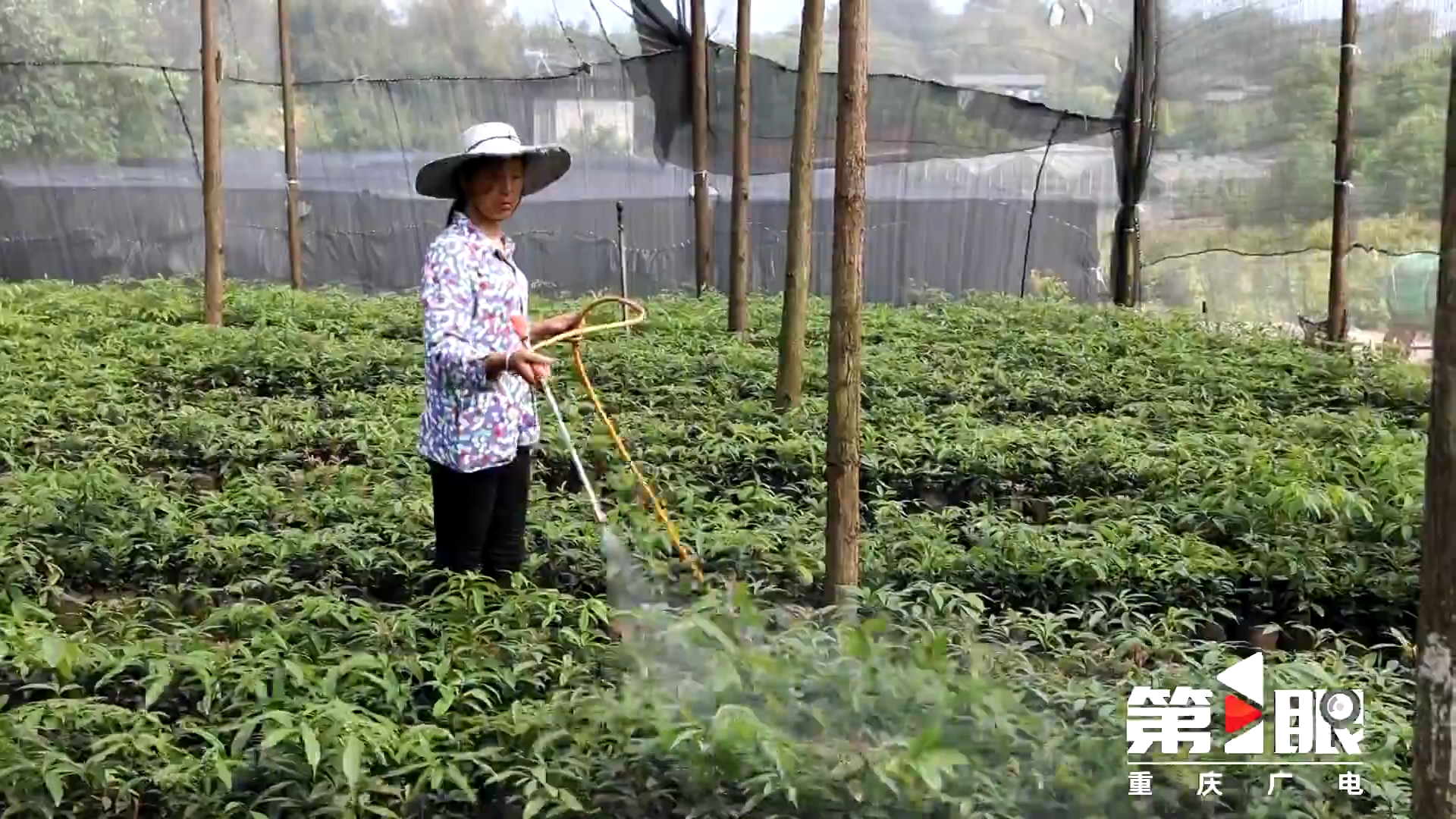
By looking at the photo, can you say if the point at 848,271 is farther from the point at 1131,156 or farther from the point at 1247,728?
the point at 1131,156

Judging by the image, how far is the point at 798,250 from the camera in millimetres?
6129

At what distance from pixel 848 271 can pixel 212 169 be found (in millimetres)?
6231

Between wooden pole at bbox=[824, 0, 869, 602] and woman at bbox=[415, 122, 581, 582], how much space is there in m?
0.70

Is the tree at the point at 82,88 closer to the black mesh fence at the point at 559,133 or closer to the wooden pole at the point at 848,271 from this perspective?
the black mesh fence at the point at 559,133

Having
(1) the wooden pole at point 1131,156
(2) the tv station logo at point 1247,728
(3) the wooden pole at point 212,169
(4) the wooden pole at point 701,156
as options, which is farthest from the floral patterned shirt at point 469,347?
(1) the wooden pole at point 1131,156

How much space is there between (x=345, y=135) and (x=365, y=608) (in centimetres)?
995

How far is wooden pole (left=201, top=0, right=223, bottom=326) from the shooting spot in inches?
325

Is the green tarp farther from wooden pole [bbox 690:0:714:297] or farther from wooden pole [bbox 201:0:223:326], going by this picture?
wooden pole [bbox 201:0:223:326]

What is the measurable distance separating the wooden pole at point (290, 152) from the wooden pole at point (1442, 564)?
34.3 ft

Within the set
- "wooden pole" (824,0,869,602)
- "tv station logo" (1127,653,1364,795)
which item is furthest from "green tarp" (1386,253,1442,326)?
"tv station logo" (1127,653,1364,795)

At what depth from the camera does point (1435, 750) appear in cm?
175

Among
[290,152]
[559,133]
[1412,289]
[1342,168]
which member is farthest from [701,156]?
[1412,289]

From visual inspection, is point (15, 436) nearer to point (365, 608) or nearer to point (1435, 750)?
point (365, 608)

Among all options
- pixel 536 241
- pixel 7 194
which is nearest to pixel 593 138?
pixel 536 241
